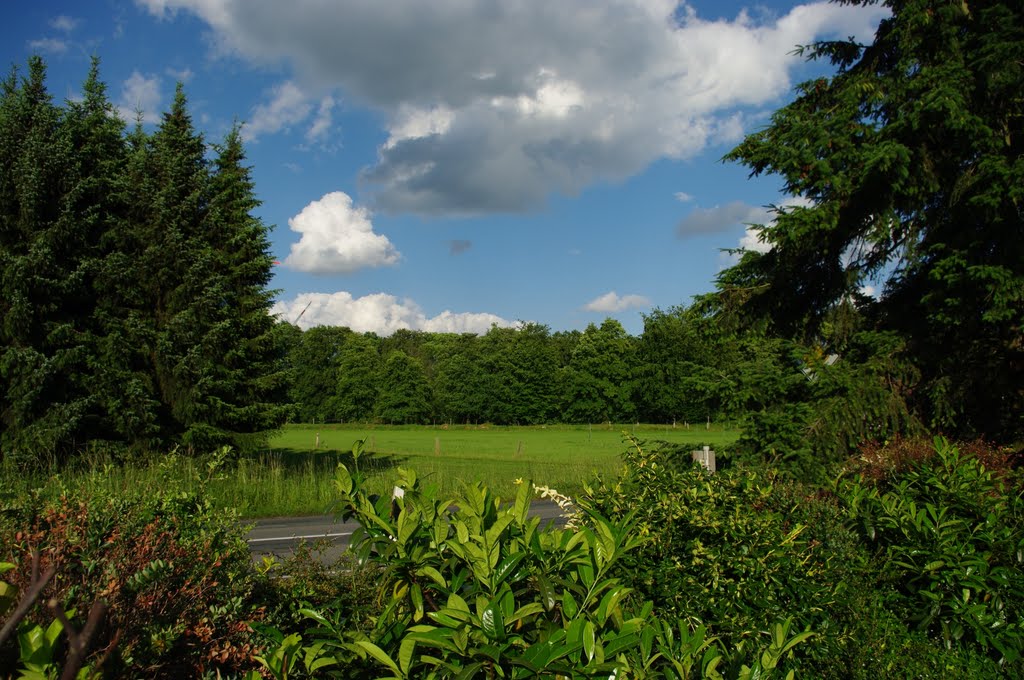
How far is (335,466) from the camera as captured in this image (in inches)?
417

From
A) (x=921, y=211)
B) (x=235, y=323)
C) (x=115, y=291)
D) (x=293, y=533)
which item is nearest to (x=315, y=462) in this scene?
(x=235, y=323)

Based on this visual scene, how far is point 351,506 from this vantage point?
2273 mm

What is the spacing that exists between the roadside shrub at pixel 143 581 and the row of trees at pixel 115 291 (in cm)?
1262

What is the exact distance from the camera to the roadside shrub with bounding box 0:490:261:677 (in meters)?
2.29

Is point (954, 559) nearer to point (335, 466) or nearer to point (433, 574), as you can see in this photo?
point (433, 574)

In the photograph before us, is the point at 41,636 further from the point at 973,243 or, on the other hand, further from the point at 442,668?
the point at 973,243

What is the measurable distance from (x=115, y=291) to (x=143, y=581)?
49.4ft

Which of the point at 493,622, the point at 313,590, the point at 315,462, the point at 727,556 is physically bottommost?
the point at 315,462

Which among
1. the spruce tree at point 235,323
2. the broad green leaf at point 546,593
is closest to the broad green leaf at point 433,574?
the broad green leaf at point 546,593

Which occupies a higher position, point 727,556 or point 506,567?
point 506,567

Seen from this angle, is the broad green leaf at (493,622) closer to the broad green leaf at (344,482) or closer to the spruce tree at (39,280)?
the broad green leaf at (344,482)

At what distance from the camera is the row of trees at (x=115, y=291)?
13805 millimetres

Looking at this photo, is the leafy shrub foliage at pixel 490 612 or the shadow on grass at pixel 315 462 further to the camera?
the shadow on grass at pixel 315 462

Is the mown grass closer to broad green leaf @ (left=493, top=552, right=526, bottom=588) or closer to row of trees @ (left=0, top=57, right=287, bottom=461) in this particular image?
broad green leaf @ (left=493, top=552, right=526, bottom=588)
